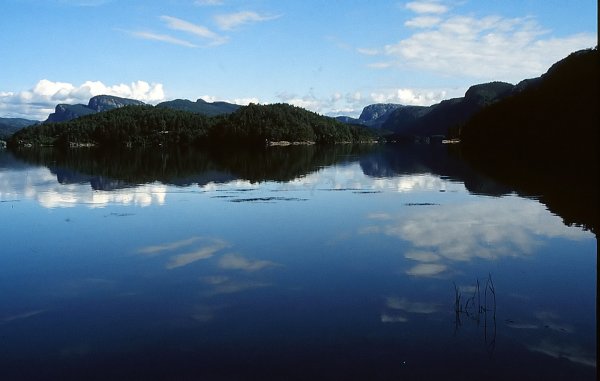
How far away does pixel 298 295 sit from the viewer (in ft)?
86.6

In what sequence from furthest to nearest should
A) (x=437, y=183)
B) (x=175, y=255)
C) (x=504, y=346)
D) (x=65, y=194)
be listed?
(x=437, y=183) → (x=65, y=194) → (x=175, y=255) → (x=504, y=346)

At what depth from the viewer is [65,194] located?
7025cm

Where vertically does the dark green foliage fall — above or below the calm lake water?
above

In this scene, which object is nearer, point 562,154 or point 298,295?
point 298,295

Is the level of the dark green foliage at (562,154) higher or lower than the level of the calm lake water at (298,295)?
higher

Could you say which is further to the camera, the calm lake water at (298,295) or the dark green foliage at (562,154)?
the dark green foliage at (562,154)

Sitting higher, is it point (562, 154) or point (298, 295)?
point (562, 154)

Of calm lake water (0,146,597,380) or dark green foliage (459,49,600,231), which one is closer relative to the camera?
calm lake water (0,146,597,380)

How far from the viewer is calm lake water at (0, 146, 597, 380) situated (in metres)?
18.9

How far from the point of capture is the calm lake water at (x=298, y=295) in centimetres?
1894

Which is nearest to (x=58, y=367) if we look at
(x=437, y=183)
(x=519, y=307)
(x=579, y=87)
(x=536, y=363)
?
(x=536, y=363)

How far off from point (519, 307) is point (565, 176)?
66120 mm

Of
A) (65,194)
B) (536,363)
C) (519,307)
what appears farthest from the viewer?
(65,194)

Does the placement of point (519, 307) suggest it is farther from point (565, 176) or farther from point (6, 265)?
point (565, 176)
